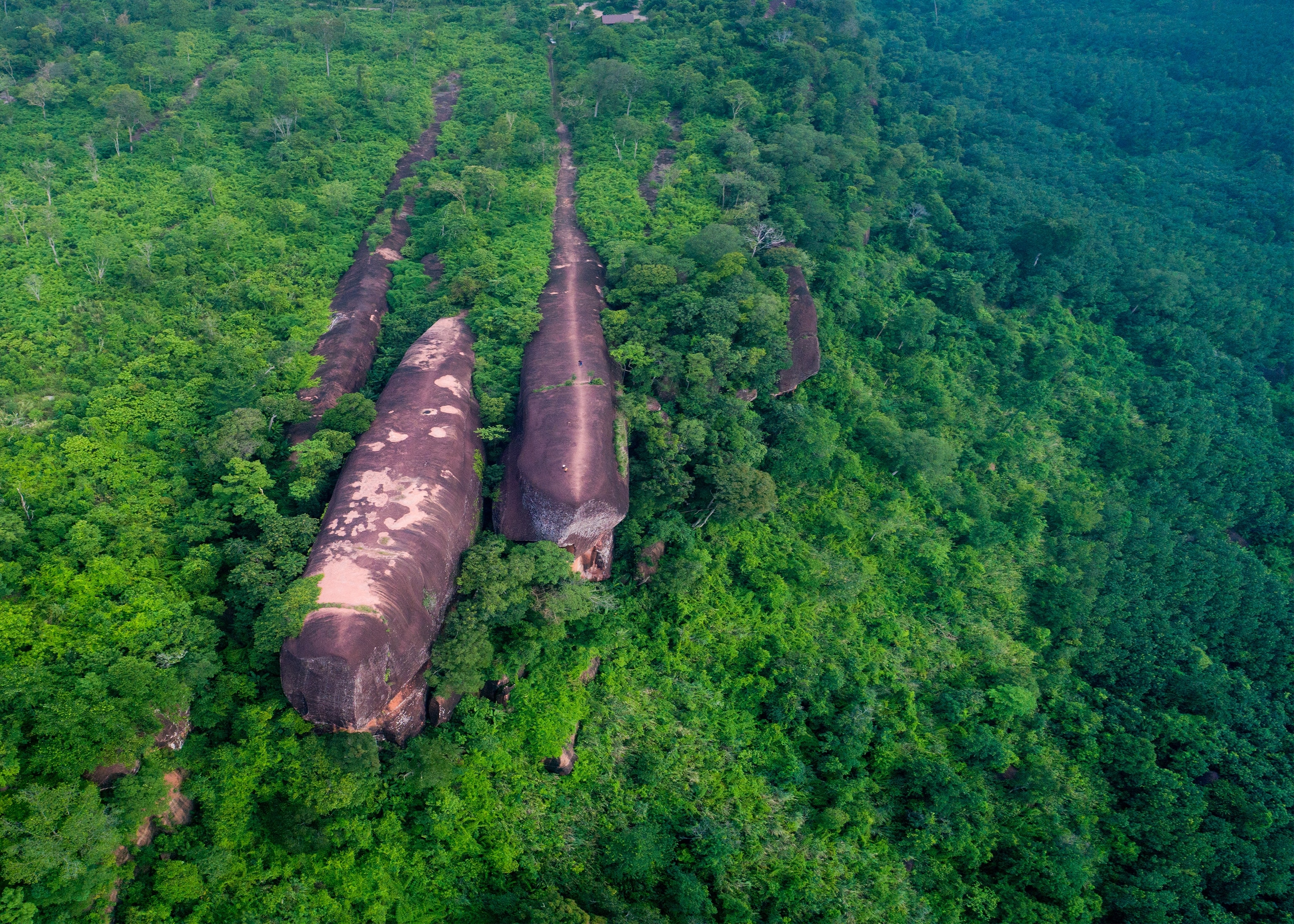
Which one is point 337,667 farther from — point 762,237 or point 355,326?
point 762,237

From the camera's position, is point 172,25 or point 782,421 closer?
point 782,421

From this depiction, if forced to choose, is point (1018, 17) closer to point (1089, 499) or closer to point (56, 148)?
point (1089, 499)

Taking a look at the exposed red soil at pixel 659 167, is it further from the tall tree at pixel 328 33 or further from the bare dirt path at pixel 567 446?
the tall tree at pixel 328 33

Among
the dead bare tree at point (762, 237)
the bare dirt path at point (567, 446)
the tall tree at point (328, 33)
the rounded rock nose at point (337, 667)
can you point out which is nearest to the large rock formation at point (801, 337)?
the dead bare tree at point (762, 237)

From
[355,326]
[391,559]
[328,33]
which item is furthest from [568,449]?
[328,33]

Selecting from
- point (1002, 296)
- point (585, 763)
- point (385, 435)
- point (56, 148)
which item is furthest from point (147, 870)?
point (1002, 296)

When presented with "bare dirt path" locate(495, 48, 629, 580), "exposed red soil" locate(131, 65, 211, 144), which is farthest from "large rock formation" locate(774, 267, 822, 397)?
"exposed red soil" locate(131, 65, 211, 144)

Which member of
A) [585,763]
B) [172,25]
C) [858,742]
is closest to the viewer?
[585,763]
